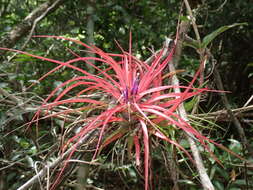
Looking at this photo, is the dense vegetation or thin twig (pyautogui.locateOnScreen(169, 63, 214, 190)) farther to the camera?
the dense vegetation

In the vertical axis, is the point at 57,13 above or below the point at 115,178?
above

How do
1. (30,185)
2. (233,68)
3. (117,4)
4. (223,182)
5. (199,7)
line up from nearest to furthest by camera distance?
(30,185) → (199,7) → (223,182) → (117,4) → (233,68)

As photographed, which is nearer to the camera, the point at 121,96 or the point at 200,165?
the point at 200,165

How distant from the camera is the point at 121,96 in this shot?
60 centimetres

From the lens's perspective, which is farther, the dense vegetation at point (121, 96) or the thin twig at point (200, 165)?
the dense vegetation at point (121, 96)

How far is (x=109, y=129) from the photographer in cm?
64

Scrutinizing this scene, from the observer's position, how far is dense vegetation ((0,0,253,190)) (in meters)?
0.61

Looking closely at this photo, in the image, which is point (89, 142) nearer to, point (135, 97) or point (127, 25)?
point (135, 97)

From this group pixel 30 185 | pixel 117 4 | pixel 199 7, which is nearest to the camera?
pixel 30 185

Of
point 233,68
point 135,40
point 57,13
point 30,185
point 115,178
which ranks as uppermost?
point 57,13

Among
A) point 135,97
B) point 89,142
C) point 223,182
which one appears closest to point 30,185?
point 89,142

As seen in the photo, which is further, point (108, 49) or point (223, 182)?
point (108, 49)

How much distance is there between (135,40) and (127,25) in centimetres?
8

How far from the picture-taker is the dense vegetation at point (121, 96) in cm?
61
